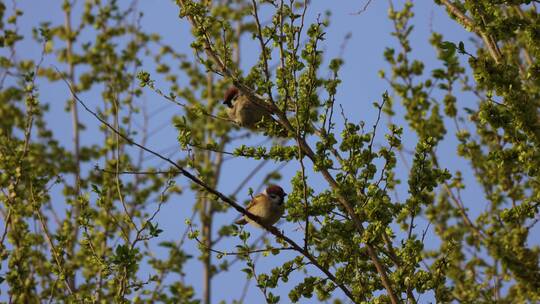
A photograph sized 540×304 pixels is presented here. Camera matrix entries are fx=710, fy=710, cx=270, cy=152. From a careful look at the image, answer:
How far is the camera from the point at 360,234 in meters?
4.52

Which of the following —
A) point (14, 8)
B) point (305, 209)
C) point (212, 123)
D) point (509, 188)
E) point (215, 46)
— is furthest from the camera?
point (212, 123)

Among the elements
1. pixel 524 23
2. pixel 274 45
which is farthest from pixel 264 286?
pixel 524 23

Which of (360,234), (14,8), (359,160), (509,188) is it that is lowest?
(360,234)

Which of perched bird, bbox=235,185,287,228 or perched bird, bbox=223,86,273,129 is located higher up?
perched bird, bbox=223,86,273,129

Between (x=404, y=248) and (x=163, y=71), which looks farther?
(x=163, y=71)

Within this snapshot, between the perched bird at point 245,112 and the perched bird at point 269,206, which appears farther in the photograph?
the perched bird at point 245,112

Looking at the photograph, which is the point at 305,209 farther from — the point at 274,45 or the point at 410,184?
the point at 274,45

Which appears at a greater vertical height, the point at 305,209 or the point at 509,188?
the point at 509,188

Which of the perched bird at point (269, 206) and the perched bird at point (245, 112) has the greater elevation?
the perched bird at point (245, 112)

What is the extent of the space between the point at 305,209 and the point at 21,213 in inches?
148

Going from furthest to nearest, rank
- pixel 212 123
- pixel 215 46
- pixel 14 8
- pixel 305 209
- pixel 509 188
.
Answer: pixel 212 123 → pixel 14 8 → pixel 509 188 → pixel 215 46 → pixel 305 209

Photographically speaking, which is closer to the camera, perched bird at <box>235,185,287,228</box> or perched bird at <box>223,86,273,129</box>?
perched bird at <box>235,185,287,228</box>

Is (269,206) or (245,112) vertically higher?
(245,112)

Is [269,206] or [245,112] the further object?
[245,112]
